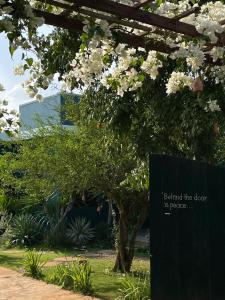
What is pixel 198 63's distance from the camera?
222 inches

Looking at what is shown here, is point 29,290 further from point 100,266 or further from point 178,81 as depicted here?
point 178,81

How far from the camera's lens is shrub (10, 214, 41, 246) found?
55.8 feet

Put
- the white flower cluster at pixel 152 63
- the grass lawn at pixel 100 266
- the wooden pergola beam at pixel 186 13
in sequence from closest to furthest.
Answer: the wooden pergola beam at pixel 186 13, the white flower cluster at pixel 152 63, the grass lawn at pixel 100 266

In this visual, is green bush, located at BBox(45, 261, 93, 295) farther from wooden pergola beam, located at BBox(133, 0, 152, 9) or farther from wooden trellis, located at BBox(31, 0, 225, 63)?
wooden pergola beam, located at BBox(133, 0, 152, 9)

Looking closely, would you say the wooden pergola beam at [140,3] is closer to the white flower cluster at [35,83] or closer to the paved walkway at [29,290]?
the white flower cluster at [35,83]

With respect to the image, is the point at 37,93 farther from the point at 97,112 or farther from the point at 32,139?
the point at 32,139

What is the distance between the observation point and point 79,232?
17.4 m

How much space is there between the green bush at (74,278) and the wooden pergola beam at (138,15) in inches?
197

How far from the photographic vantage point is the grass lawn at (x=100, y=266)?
9254 millimetres

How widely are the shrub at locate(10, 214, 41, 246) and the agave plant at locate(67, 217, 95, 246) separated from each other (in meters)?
1.02

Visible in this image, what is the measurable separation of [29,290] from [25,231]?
7833mm

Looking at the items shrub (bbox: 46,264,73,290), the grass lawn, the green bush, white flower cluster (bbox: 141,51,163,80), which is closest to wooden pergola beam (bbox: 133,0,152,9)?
white flower cluster (bbox: 141,51,163,80)

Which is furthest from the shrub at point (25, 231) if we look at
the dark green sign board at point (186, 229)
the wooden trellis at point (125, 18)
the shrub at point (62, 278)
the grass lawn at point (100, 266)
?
the wooden trellis at point (125, 18)

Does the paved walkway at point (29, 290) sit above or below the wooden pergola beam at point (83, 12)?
below
